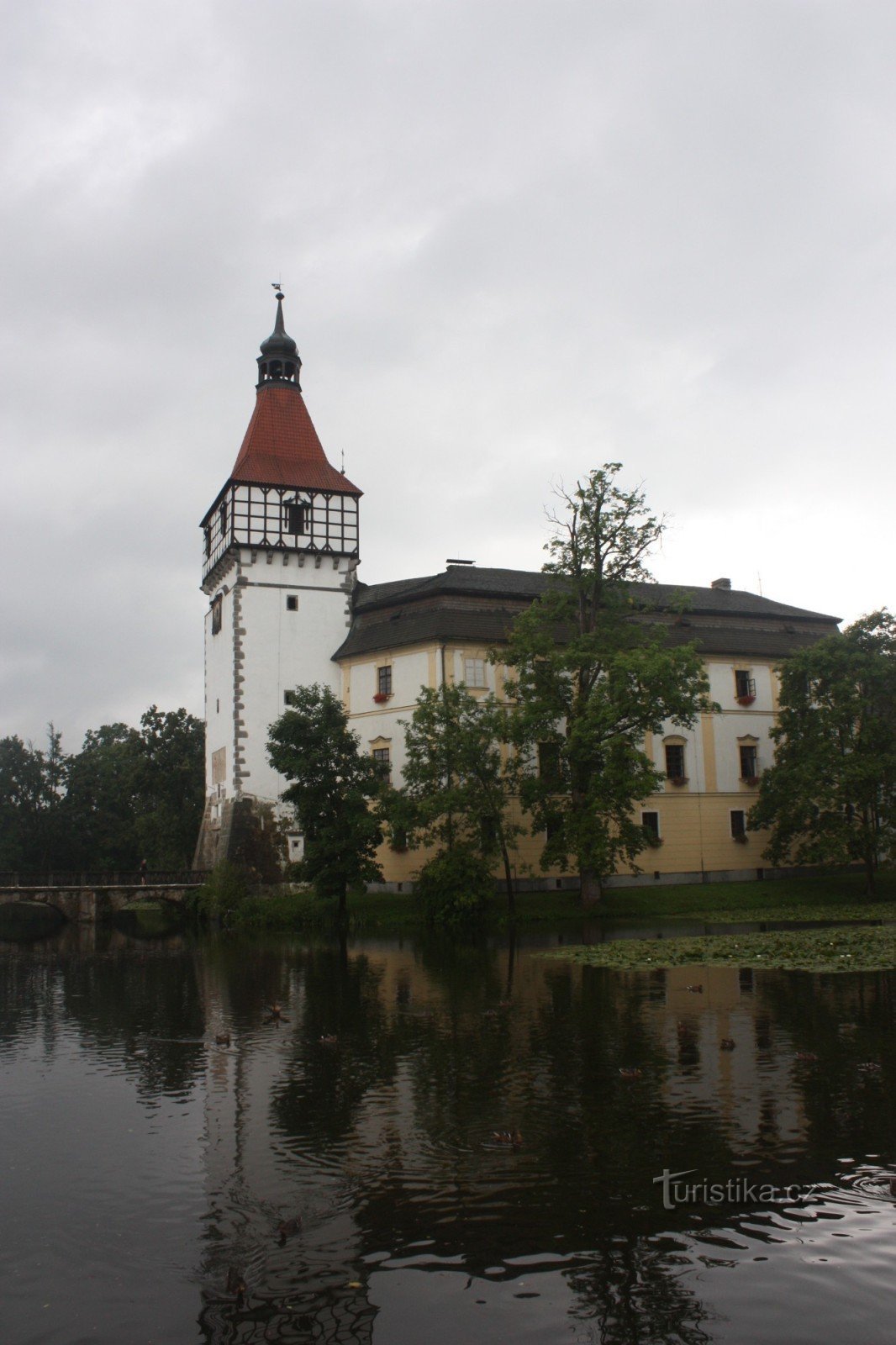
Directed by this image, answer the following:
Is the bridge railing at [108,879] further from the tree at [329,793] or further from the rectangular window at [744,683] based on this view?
the rectangular window at [744,683]

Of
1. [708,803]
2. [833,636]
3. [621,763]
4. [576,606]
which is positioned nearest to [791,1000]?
[621,763]

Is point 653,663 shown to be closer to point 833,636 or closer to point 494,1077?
point 833,636

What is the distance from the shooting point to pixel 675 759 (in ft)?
174

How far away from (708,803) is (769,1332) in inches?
1865

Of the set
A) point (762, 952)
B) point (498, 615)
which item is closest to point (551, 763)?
point (498, 615)

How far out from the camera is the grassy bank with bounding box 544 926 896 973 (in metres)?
23.2

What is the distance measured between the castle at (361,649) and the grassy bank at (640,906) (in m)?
3.88

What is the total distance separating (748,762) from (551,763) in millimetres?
17247

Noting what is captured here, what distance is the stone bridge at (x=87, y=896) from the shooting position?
5200 centimetres

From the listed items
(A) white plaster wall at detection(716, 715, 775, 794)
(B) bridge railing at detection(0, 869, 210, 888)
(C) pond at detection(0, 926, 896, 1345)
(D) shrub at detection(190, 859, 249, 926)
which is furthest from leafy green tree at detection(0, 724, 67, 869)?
(C) pond at detection(0, 926, 896, 1345)

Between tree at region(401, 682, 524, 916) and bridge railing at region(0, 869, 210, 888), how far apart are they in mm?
15939

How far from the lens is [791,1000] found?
720 inches

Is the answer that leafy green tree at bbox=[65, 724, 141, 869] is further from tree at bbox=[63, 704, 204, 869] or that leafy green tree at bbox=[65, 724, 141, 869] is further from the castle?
the castle

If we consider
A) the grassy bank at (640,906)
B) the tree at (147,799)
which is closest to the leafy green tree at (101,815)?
the tree at (147,799)
